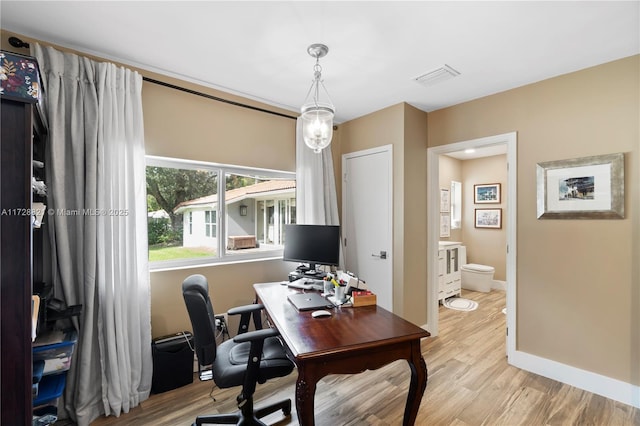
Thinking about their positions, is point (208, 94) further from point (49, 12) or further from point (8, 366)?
point (8, 366)

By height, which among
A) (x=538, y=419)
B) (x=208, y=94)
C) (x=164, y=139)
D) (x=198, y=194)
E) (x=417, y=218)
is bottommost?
(x=538, y=419)

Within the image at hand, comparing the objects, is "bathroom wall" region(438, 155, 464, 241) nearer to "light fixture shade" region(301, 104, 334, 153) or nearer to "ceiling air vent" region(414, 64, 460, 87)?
"ceiling air vent" region(414, 64, 460, 87)

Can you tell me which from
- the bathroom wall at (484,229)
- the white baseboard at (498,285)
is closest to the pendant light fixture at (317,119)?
the bathroom wall at (484,229)

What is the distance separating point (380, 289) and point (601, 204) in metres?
2.10

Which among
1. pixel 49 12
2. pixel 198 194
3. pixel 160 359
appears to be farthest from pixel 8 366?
pixel 49 12

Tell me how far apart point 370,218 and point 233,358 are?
220 centimetres

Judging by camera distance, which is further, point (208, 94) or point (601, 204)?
point (208, 94)

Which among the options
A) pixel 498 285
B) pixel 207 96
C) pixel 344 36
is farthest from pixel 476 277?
pixel 207 96

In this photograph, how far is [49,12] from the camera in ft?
5.72

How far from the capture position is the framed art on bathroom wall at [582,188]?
2221mm

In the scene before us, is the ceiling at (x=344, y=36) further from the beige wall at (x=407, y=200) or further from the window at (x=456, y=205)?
the window at (x=456, y=205)

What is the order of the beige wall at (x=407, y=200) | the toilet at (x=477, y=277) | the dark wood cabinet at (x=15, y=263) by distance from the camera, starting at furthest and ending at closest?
1. the toilet at (x=477, y=277)
2. the beige wall at (x=407, y=200)
3. the dark wood cabinet at (x=15, y=263)

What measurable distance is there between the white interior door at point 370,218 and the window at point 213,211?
30.0 inches

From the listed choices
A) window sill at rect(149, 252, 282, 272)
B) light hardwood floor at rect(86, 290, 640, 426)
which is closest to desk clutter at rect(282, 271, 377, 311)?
light hardwood floor at rect(86, 290, 640, 426)
